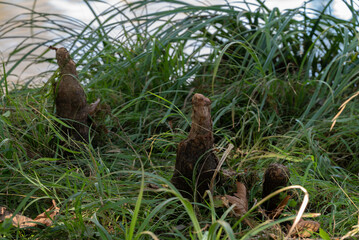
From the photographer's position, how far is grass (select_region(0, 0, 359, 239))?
52.0 inches

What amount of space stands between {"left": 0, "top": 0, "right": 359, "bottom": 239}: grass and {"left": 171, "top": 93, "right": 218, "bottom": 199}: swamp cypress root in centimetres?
5

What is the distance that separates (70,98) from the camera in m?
1.70

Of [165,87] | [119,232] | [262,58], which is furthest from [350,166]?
[119,232]

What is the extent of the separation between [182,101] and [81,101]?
65cm

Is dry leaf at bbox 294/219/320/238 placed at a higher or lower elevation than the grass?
lower

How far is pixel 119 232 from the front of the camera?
4.26 feet

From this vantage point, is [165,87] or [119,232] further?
[165,87]

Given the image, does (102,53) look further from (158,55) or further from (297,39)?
(297,39)

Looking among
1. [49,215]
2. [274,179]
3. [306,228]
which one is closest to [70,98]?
[49,215]

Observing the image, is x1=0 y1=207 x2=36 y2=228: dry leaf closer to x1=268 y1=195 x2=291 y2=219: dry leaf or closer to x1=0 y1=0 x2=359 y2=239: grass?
x1=0 y1=0 x2=359 y2=239: grass

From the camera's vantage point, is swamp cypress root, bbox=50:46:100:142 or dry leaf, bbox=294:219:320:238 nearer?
dry leaf, bbox=294:219:320:238

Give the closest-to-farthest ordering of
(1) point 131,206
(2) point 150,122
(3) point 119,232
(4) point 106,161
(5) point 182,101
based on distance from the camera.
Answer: (3) point 119,232 < (1) point 131,206 < (4) point 106,161 < (2) point 150,122 < (5) point 182,101

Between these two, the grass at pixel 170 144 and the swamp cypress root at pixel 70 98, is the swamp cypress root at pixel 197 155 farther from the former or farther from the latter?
the swamp cypress root at pixel 70 98

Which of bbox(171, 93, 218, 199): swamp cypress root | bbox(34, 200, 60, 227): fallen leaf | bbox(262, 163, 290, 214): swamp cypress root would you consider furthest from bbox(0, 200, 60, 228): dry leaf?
bbox(262, 163, 290, 214): swamp cypress root
